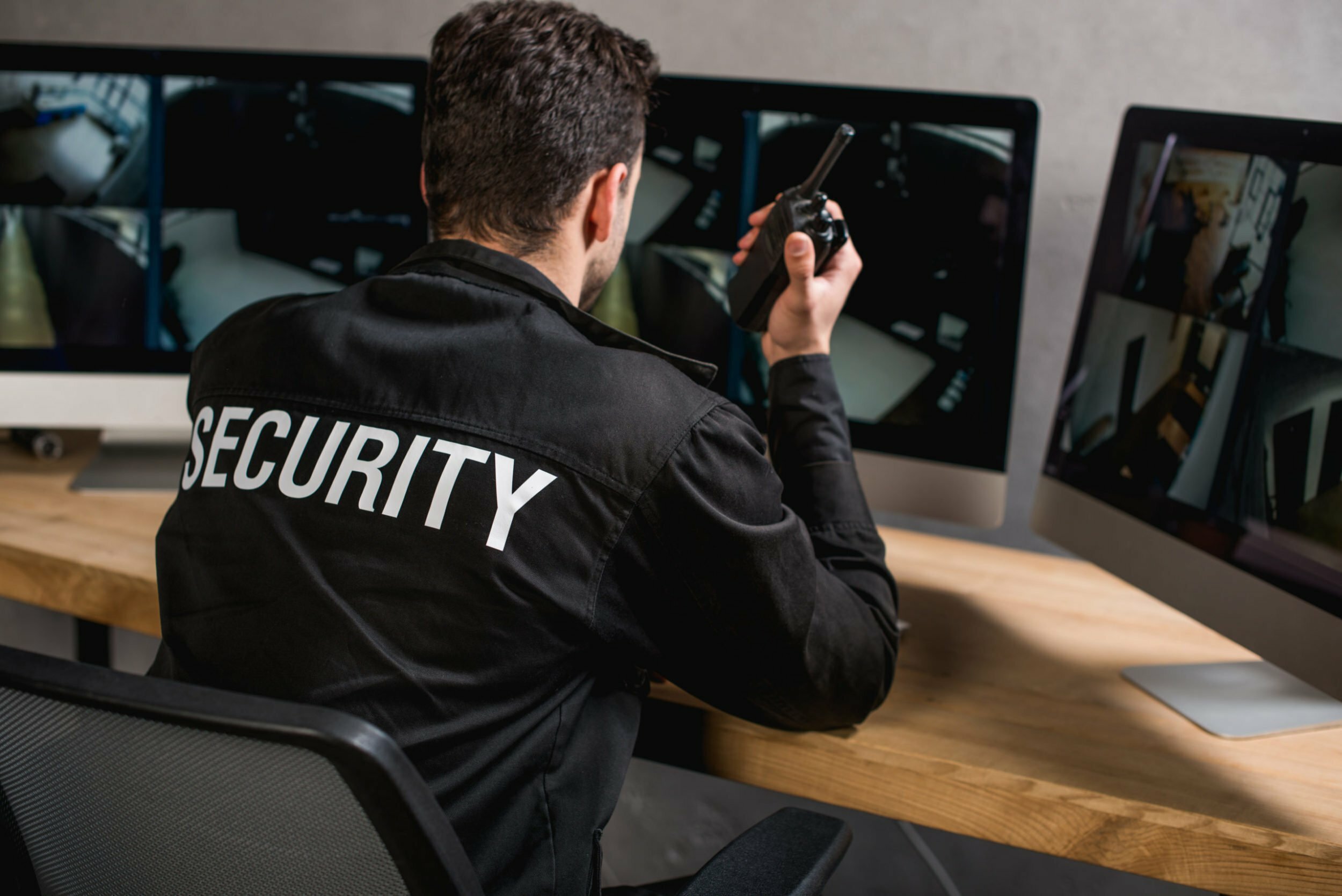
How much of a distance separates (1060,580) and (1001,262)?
44 centimetres

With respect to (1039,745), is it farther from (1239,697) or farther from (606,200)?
(606,200)

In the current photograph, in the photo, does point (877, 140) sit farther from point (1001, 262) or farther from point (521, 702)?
point (521, 702)

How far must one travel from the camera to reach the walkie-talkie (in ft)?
3.42

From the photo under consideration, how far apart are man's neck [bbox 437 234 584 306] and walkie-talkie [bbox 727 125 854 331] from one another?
0.74 ft

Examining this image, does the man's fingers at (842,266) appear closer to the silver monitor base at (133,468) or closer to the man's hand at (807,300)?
the man's hand at (807,300)

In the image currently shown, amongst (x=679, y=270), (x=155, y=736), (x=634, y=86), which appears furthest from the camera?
(x=679, y=270)

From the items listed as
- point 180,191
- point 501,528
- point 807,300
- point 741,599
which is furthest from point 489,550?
point 180,191

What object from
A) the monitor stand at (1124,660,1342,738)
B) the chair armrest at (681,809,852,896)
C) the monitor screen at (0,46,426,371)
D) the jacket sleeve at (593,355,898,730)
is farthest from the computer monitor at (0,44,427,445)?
the monitor stand at (1124,660,1342,738)

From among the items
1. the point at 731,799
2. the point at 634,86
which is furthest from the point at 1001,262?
the point at 731,799

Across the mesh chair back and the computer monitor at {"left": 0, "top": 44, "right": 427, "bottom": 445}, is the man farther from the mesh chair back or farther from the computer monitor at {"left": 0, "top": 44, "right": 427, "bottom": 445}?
the computer monitor at {"left": 0, "top": 44, "right": 427, "bottom": 445}

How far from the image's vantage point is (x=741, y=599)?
75cm

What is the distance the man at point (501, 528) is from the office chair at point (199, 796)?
129 mm

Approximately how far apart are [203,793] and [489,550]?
22 centimetres

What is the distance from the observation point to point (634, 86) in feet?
3.03
